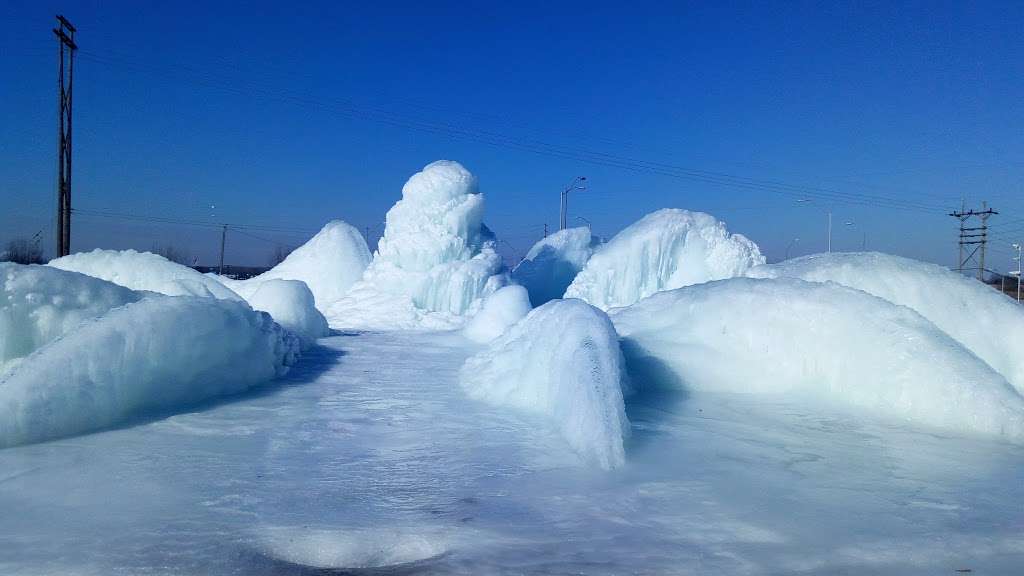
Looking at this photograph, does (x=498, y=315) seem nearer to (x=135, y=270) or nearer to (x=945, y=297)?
(x=135, y=270)

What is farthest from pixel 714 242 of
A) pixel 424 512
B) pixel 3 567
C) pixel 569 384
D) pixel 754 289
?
pixel 3 567

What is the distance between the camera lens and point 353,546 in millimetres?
2910

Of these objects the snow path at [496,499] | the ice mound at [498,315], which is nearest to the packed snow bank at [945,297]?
the snow path at [496,499]

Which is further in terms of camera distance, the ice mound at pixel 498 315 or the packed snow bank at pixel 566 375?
the ice mound at pixel 498 315

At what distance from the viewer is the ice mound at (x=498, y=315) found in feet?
44.5

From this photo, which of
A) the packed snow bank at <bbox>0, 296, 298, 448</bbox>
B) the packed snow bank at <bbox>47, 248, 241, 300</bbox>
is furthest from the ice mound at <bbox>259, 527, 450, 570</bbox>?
the packed snow bank at <bbox>47, 248, 241, 300</bbox>

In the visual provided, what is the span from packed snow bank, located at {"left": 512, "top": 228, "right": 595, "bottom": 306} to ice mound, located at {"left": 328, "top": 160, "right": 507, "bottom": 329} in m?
2.43

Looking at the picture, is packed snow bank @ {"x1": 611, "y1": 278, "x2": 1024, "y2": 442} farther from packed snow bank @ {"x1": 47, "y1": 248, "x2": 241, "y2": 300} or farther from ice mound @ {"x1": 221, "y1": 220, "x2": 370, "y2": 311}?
ice mound @ {"x1": 221, "y1": 220, "x2": 370, "y2": 311}

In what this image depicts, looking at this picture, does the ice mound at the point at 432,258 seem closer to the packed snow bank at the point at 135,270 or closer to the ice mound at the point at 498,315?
the ice mound at the point at 498,315

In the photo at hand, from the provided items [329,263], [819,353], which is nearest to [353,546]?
[819,353]

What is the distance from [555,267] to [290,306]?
1072 cm

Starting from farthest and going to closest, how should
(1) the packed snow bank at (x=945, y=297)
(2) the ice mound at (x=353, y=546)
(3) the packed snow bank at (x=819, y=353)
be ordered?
(1) the packed snow bank at (x=945, y=297), (3) the packed snow bank at (x=819, y=353), (2) the ice mound at (x=353, y=546)

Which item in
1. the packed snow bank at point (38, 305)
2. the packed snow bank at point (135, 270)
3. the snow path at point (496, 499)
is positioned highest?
the packed snow bank at point (135, 270)

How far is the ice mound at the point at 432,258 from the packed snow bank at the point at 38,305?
11152mm
